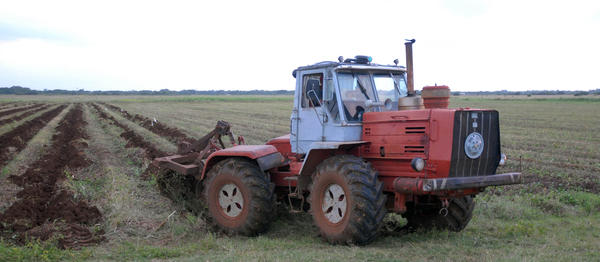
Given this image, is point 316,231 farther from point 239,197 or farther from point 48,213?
point 48,213

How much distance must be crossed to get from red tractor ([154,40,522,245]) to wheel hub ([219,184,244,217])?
2 centimetres

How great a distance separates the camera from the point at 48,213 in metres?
8.28

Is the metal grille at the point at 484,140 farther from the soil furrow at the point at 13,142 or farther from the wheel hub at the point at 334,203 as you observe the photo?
the soil furrow at the point at 13,142

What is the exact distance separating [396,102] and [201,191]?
371 centimetres

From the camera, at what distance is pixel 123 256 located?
623cm

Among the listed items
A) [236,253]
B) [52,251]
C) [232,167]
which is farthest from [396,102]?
[52,251]

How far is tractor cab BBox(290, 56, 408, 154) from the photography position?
6934mm

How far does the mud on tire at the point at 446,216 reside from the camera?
720 cm

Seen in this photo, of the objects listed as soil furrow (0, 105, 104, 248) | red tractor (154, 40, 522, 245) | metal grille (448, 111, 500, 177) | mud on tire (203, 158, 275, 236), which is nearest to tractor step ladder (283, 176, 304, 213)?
red tractor (154, 40, 522, 245)

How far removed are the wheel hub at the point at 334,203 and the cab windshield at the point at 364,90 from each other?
3.33ft

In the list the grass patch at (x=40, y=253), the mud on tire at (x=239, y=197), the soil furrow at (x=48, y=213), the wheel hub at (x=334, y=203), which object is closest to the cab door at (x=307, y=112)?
the mud on tire at (x=239, y=197)

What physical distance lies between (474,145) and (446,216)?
1380 millimetres

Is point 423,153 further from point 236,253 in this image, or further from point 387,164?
point 236,253

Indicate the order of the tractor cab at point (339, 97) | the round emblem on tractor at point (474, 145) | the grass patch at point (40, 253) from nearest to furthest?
the grass patch at point (40, 253) → the round emblem on tractor at point (474, 145) → the tractor cab at point (339, 97)
